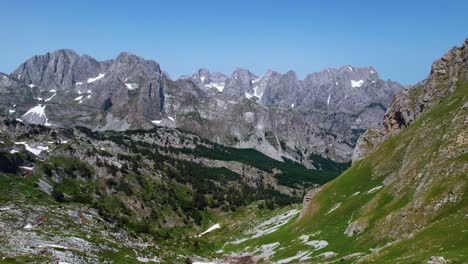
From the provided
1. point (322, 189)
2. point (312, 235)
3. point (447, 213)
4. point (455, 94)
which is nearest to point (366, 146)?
point (322, 189)

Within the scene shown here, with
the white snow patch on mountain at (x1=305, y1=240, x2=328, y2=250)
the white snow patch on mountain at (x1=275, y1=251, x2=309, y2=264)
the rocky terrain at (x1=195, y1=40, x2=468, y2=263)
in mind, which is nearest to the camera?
the rocky terrain at (x1=195, y1=40, x2=468, y2=263)

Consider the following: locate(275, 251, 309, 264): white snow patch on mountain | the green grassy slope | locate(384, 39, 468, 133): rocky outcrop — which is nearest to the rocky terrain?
locate(275, 251, 309, 264): white snow patch on mountain

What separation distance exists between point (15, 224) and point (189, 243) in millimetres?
66239

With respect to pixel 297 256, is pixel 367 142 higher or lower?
higher

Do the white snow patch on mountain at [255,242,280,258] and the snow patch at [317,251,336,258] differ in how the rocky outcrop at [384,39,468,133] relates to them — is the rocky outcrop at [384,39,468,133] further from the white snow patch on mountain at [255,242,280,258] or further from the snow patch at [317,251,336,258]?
the snow patch at [317,251,336,258]

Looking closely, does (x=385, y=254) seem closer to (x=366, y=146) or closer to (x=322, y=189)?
(x=322, y=189)

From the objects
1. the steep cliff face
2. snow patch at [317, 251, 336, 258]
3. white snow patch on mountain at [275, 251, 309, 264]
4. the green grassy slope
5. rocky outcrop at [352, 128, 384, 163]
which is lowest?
white snow patch on mountain at [275, 251, 309, 264]

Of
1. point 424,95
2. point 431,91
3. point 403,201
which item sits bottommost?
point 403,201

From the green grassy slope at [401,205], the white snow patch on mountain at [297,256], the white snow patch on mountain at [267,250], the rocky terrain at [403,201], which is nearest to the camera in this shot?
the green grassy slope at [401,205]

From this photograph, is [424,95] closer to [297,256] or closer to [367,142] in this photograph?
[367,142]

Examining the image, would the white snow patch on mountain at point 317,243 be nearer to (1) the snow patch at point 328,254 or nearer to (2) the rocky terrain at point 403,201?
(2) the rocky terrain at point 403,201

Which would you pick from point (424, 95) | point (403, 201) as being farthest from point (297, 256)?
point (424, 95)

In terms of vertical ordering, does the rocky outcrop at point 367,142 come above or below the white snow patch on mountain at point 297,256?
above

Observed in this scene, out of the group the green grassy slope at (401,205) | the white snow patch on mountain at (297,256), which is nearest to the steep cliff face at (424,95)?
the green grassy slope at (401,205)
